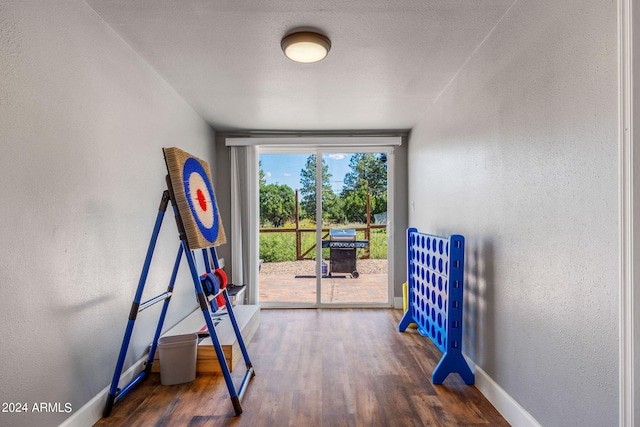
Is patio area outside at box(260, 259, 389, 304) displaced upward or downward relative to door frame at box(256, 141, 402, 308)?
downward

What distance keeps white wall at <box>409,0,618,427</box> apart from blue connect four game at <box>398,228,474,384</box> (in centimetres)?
12

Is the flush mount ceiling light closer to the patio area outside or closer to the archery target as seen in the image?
the archery target

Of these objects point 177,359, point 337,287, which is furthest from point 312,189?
point 177,359

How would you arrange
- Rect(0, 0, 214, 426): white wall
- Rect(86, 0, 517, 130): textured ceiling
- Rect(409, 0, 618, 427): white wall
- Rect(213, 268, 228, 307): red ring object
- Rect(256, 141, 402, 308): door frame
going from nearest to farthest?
Rect(409, 0, 618, 427): white wall
Rect(0, 0, 214, 426): white wall
Rect(86, 0, 517, 130): textured ceiling
Rect(213, 268, 228, 307): red ring object
Rect(256, 141, 402, 308): door frame

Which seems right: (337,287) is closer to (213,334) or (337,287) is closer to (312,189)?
(312,189)

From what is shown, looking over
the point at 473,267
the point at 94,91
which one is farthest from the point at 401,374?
the point at 94,91

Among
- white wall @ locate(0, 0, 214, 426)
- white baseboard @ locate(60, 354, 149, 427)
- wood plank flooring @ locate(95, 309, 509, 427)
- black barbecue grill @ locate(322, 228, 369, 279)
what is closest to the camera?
white wall @ locate(0, 0, 214, 426)

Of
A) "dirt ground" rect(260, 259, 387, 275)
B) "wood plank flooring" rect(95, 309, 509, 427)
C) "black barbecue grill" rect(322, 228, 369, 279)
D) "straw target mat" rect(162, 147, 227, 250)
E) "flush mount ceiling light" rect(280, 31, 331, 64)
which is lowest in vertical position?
"wood plank flooring" rect(95, 309, 509, 427)

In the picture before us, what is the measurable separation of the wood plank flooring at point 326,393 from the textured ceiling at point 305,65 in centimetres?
223

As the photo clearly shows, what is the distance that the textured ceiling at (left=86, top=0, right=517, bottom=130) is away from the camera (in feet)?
6.05

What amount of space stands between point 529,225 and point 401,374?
143cm

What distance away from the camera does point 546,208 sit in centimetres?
157

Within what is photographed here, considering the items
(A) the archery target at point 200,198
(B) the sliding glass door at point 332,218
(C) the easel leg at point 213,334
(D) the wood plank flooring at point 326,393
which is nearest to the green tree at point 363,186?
(B) the sliding glass door at point 332,218

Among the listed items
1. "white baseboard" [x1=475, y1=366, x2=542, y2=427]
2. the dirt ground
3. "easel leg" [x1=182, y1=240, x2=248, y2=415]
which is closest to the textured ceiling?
"easel leg" [x1=182, y1=240, x2=248, y2=415]
